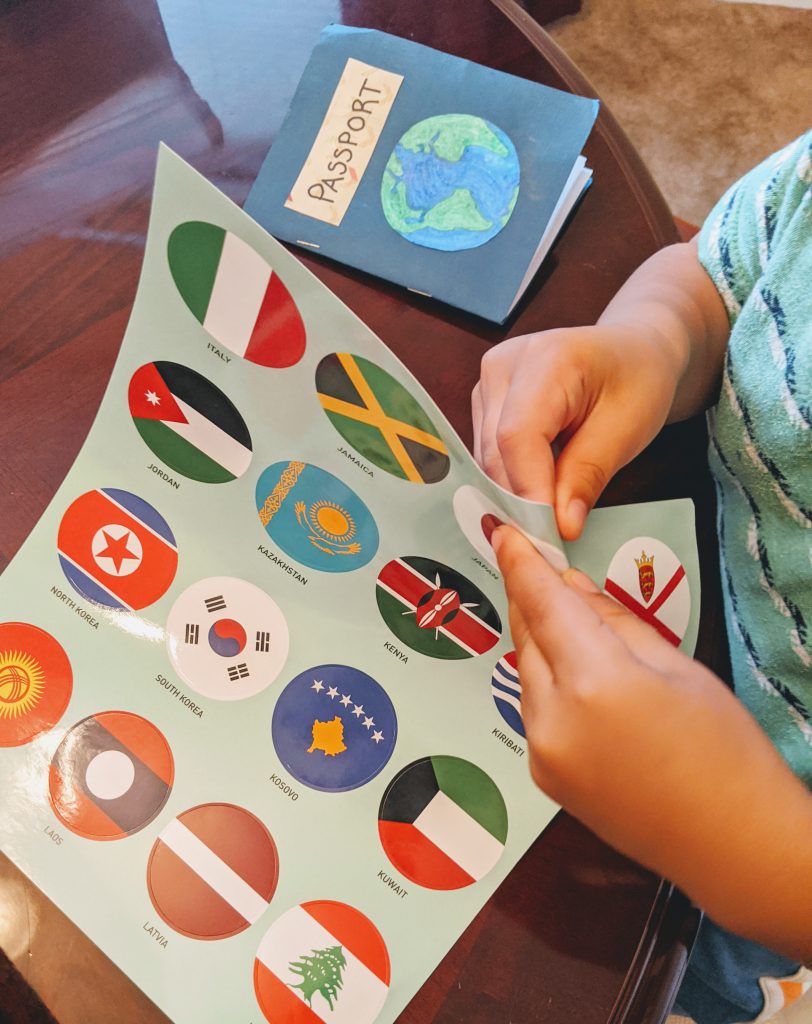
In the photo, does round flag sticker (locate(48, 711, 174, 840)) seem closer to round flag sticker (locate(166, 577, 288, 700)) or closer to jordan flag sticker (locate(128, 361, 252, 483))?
round flag sticker (locate(166, 577, 288, 700))

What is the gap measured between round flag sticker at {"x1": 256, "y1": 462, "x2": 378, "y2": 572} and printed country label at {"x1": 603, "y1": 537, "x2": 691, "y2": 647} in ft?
0.48

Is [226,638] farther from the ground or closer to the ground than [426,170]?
closer to the ground

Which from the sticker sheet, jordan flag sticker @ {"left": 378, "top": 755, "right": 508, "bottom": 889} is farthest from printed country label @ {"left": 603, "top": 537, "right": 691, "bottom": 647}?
jordan flag sticker @ {"left": 378, "top": 755, "right": 508, "bottom": 889}

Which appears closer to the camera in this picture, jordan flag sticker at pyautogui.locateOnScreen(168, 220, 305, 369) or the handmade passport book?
jordan flag sticker at pyautogui.locateOnScreen(168, 220, 305, 369)

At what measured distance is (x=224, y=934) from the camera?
438 millimetres

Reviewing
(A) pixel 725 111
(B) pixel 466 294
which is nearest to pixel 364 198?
(B) pixel 466 294

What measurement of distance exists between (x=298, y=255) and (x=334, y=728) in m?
0.33

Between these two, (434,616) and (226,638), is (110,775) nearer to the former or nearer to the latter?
(226,638)

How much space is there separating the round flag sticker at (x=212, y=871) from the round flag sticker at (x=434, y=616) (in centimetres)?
13

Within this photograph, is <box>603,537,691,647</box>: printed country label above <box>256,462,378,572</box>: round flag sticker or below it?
above

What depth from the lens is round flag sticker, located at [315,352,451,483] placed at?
0.41 metres

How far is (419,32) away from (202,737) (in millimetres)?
534

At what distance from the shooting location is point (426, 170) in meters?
0.59

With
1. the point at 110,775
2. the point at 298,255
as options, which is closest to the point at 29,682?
the point at 110,775
